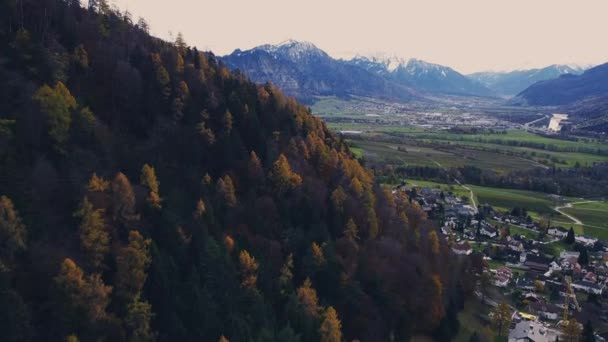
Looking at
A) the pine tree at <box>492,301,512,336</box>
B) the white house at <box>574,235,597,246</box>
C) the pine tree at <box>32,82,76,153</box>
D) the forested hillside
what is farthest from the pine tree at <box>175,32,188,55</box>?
the white house at <box>574,235,597,246</box>

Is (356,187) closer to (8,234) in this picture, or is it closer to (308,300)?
(308,300)

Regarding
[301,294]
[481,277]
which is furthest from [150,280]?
[481,277]

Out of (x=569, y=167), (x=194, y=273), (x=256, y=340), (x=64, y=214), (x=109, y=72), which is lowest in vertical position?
(x=569, y=167)

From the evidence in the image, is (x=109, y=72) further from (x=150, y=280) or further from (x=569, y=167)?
(x=569, y=167)

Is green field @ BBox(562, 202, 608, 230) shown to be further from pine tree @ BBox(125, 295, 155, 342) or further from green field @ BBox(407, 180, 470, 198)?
pine tree @ BBox(125, 295, 155, 342)

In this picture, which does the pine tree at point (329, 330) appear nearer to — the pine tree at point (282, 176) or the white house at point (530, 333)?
the pine tree at point (282, 176)
